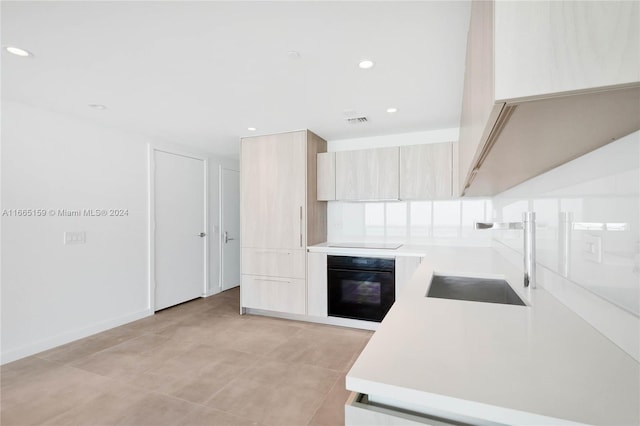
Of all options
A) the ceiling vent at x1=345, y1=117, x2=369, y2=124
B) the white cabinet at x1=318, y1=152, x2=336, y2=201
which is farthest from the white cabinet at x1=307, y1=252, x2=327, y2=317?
the ceiling vent at x1=345, y1=117, x2=369, y2=124

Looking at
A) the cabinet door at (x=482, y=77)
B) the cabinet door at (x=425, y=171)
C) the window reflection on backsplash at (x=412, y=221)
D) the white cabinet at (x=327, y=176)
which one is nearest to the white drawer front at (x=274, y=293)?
the window reflection on backsplash at (x=412, y=221)

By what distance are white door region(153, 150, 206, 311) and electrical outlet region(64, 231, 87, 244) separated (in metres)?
0.84

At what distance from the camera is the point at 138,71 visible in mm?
2020

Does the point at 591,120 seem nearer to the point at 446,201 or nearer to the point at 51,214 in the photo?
the point at 446,201

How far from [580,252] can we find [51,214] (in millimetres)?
3921

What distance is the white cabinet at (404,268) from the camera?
2916 millimetres

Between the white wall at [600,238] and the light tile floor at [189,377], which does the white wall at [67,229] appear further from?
the white wall at [600,238]

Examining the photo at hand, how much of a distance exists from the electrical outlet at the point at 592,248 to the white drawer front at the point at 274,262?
2745 millimetres

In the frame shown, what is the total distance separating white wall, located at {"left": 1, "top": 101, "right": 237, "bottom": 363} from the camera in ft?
8.36

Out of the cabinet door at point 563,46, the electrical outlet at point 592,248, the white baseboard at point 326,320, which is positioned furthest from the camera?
the white baseboard at point 326,320

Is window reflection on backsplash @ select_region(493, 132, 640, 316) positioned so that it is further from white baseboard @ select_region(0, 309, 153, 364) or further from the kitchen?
white baseboard @ select_region(0, 309, 153, 364)

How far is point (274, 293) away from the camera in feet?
11.7

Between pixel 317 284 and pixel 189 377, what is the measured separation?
1553mm

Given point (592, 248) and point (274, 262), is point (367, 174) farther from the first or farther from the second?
point (592, 248)
